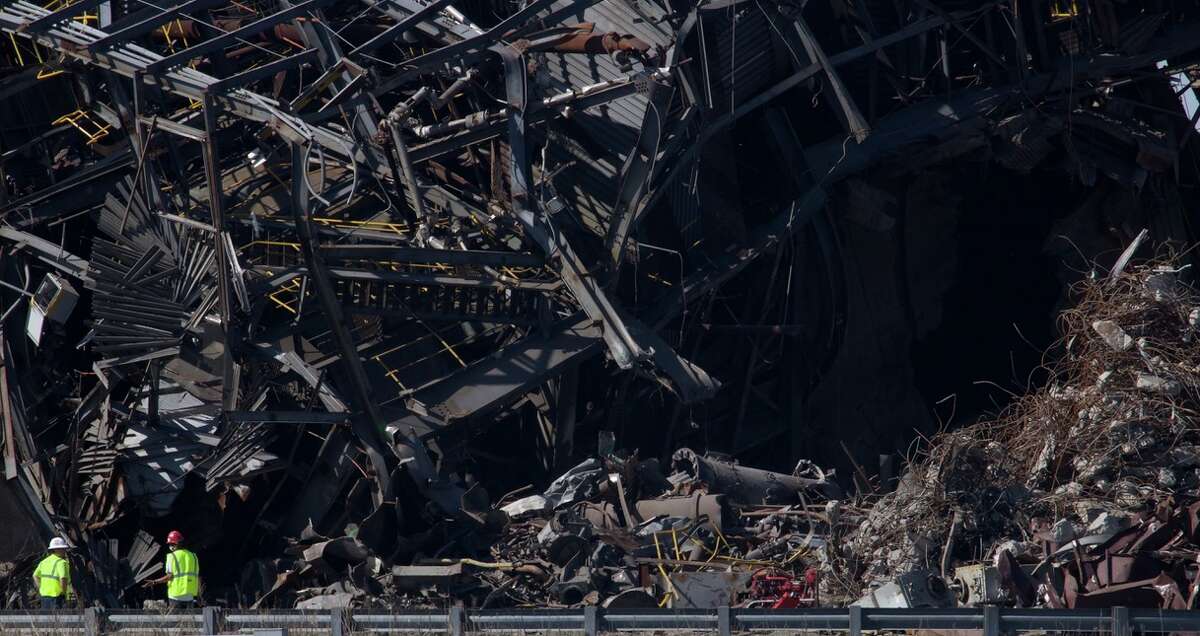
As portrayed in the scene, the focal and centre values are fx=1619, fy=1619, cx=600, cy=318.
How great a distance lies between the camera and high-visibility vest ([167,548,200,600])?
1477 centimetres

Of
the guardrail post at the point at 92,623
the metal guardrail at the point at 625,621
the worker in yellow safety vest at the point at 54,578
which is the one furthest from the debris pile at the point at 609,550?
the guardrail post at the point at 92,623

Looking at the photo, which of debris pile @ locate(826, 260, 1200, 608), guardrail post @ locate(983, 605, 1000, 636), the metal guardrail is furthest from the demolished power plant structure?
guardrail post @ locate(983, 605, 1000, 636)

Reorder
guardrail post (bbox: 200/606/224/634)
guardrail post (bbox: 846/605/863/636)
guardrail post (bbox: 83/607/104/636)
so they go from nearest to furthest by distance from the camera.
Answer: guardrail post (bbox: 846/605/863/636) < guardrail post (bbox: 200/606/224/634) < guardrail post (bbox: 83/607/104/636)

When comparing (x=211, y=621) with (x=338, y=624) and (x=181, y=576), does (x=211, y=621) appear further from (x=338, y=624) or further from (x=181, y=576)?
(x=181, y=576)

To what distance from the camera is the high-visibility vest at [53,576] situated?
15195 millimetres

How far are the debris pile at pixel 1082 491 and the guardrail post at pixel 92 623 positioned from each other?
20.2 feet

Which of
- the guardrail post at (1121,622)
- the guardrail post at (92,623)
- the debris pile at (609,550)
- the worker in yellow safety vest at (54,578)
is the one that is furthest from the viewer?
the worker in yellow safety vest at (54,578)

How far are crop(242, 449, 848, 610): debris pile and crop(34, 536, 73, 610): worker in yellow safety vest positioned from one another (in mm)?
1786

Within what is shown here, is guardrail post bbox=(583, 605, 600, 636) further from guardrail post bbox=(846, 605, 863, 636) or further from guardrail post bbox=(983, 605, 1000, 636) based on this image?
guardrail post bbox=(983, 605, 1000, 636)

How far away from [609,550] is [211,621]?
4223 mm

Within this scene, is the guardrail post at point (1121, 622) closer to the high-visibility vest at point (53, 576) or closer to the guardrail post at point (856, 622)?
the guardrail post at point (856, 622)

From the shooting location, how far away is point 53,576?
1523cm

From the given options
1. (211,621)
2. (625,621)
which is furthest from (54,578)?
(625,621)

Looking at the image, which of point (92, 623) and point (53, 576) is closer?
point (92, 623)
